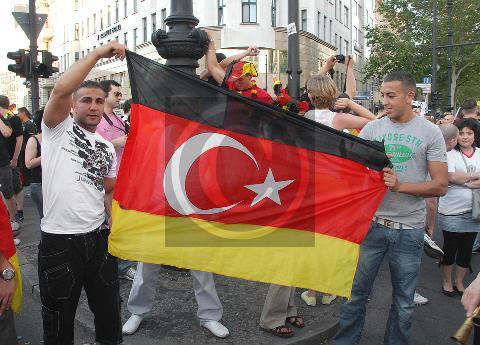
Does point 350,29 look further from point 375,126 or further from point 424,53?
point 375,126

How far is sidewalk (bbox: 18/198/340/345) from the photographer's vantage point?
4105 mm

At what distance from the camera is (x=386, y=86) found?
370cm

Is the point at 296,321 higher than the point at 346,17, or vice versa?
the point at 346,17

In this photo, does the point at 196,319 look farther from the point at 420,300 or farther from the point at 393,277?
the point at 420,300

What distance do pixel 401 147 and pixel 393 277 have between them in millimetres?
971

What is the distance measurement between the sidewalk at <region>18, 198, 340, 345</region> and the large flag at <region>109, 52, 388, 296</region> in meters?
0.93

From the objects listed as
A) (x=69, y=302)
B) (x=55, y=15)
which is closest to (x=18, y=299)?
(x=69, y=302)

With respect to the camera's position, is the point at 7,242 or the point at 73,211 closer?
the point at 7,242

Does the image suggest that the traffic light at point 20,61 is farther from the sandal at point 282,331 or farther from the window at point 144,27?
the window at point 144,27

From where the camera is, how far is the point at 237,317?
4.52 metres

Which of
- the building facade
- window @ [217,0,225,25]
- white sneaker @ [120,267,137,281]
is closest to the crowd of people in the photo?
white sneaker @ [120,267,137,281]

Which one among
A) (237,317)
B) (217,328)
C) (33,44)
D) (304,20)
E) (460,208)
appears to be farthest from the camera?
(304,20)

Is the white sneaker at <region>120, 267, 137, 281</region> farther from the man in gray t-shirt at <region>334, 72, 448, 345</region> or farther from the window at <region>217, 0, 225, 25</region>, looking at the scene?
the window at <region>217, 0, 225, 25</region>

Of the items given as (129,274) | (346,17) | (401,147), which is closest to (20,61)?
(129,274)
